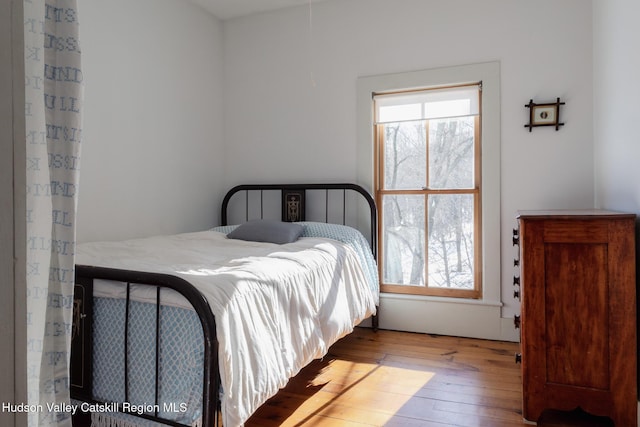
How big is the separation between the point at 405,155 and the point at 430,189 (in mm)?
334

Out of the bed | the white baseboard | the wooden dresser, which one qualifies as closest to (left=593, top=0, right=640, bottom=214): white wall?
the wooden dresser

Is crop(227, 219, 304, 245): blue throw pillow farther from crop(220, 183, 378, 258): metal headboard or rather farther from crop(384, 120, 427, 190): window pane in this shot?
crop(384, 120, 427, 190): window pane

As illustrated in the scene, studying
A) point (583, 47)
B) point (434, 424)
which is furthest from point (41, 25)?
point (583, 47)

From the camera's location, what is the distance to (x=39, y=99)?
853mm

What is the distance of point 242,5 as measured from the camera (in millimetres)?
3600

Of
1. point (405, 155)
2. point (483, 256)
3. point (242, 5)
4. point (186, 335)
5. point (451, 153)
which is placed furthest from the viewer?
point (242, 5)

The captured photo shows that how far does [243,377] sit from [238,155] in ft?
8.83

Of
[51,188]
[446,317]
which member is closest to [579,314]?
[446,317]

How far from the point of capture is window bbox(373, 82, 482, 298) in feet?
10.3

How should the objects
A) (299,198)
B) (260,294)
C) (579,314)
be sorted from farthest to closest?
(299,198)
(579,314)
(260,294)

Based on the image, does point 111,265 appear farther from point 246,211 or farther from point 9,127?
point 246,211

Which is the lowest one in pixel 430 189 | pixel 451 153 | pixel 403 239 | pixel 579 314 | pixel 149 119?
pixel 579 314

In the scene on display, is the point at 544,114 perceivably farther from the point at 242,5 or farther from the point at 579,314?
the point at 242,5

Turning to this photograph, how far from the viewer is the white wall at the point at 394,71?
284 cm
